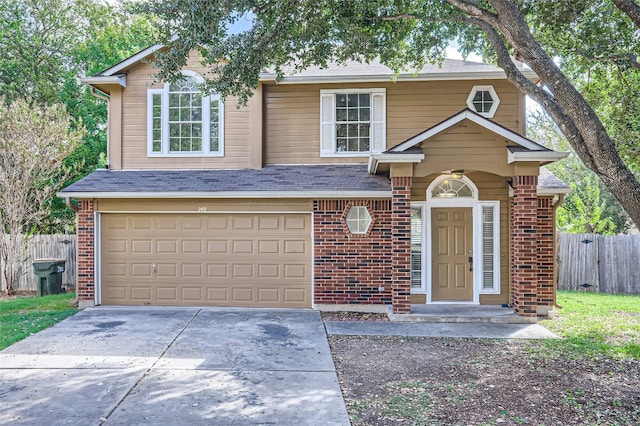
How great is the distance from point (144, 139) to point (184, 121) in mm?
1036

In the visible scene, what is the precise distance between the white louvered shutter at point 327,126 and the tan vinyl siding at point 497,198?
213 cm

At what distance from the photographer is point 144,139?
10.1 metres

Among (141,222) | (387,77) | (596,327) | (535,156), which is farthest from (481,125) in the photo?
(141,222)

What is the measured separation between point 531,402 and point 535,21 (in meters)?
7.53

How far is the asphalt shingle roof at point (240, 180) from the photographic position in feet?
29.6

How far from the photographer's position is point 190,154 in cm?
1005

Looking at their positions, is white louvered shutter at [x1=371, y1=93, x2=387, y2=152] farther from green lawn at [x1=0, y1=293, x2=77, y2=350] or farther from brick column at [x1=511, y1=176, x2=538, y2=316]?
green lawn at [x1=0, y1=293, x2=77, y2=350]

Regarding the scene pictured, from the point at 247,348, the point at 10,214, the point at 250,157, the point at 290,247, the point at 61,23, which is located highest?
the point at 61,23

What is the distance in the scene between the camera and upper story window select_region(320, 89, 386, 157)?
9.96 metres

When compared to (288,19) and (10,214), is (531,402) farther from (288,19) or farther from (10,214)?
(10,214)

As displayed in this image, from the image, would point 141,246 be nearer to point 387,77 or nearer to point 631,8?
point 387,77

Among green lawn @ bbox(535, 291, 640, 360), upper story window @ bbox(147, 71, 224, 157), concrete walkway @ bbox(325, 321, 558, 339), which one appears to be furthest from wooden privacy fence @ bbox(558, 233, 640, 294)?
upper story window @ bbox(147, 71, 224, 157)

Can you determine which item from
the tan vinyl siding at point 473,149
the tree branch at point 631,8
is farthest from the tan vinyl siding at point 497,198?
the tree branch at point 631,8

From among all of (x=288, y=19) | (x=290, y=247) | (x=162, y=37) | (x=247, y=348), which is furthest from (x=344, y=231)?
(x=162, y=37)
